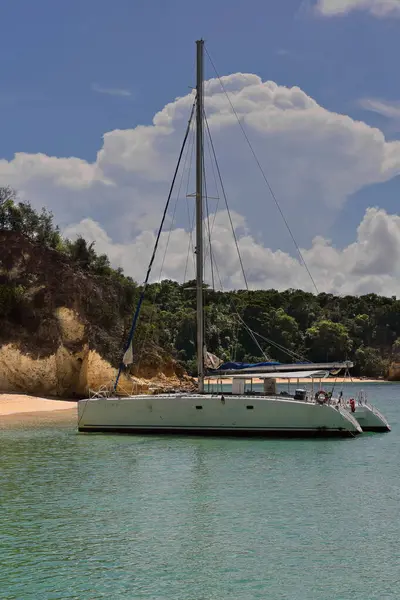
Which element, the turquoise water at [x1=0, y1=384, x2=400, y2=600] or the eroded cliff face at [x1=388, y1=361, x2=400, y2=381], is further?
the eroded cliff face at [x1=388, y1=361, x2=400, y2=381]

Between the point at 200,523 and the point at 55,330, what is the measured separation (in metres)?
40.6

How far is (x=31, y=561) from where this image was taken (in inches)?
544

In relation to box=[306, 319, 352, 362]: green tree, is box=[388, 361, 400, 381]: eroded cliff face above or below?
below

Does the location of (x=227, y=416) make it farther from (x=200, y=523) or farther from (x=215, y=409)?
(x=200, y=523)

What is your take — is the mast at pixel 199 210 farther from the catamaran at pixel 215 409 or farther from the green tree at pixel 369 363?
the green tree at pixel 369 363

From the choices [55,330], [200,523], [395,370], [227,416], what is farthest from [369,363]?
[200,523]

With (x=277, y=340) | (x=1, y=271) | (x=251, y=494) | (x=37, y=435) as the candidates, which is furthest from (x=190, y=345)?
(x=251, y=494)

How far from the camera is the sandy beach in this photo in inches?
1673

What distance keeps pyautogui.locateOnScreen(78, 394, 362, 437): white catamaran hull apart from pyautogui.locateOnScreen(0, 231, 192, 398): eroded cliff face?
22.4 metres

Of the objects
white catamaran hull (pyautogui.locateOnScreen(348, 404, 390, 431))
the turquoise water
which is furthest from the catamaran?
the turquoise water

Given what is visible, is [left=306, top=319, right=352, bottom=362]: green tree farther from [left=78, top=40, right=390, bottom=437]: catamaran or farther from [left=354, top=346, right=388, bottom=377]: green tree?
[left=78, top=40, right=390, bottom=437]: catamaran

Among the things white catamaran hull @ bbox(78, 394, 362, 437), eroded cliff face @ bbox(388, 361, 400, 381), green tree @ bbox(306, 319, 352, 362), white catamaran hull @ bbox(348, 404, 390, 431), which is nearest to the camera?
white catamaran hull @ bbox(78, 394, 362, 437)

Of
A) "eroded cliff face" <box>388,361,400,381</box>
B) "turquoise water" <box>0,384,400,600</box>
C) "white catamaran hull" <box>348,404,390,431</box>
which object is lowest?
"turquoise water" <box>0,384,400,600</box>

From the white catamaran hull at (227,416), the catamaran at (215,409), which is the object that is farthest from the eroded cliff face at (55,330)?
the white catamaran hull at (227,416)
